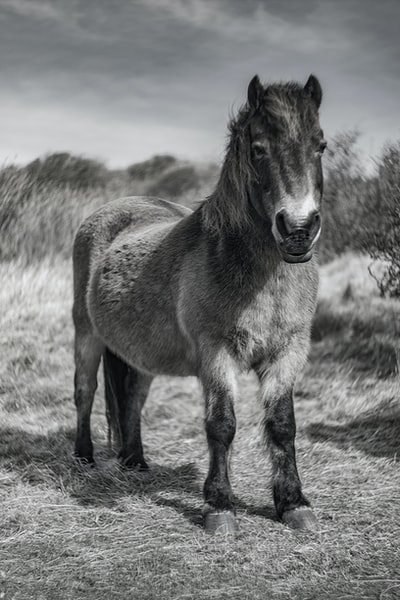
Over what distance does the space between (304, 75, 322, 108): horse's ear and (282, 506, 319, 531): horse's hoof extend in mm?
2340

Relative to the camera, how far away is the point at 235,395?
13.6ft

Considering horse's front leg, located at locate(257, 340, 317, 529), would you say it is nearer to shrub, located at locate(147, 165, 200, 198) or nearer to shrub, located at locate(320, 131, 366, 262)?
shrub, located at locate(320, 131, 366, 262)

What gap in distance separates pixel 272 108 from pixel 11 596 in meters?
2.75

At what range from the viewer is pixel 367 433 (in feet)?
20.1

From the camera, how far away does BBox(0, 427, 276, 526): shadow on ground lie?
464 centimetres

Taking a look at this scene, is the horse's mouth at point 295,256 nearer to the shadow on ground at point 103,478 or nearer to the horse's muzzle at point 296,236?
the horse's muzzle at point 296,236

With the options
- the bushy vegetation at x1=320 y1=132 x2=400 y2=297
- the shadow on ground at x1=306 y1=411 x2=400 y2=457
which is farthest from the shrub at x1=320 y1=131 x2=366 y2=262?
Result: the shadow on ground at x1=306 y1=411 x2=400 y2=457

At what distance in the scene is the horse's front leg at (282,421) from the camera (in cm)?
422

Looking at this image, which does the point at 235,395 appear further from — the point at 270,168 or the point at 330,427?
the point at 330,427

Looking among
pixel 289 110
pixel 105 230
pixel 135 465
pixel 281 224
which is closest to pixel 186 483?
pixel 135 465

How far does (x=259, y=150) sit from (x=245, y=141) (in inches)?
6.4

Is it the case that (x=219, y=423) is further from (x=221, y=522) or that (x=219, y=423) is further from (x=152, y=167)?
(x=152, y=167)

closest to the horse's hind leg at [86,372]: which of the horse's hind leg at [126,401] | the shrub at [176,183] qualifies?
the horse's hind leg at [126,401]

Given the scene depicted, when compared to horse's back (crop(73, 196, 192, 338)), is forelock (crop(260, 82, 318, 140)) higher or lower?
higher
